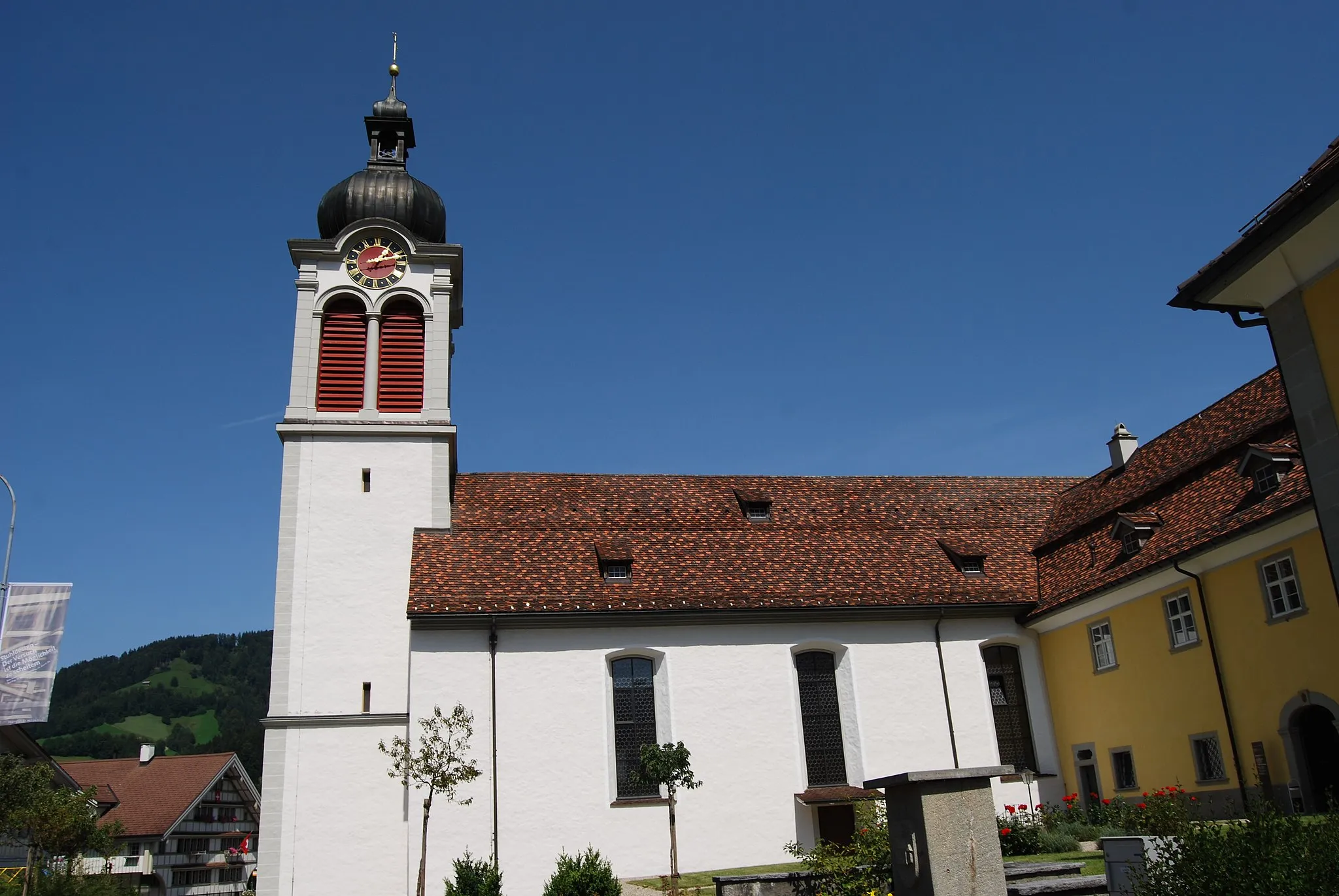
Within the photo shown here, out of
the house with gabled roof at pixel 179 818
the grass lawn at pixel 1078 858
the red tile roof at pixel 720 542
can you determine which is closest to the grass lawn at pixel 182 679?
the house with gabled roof at pixel 179 818

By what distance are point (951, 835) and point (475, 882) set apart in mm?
10844

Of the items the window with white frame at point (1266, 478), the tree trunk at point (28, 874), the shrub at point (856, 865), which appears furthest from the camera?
the tree trunk at point (28, 874)

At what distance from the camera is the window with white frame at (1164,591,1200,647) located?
21.9 m

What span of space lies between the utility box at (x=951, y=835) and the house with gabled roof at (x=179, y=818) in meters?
53.2

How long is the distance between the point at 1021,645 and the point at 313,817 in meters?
16.9

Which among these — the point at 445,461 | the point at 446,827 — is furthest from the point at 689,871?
the point at 445,461

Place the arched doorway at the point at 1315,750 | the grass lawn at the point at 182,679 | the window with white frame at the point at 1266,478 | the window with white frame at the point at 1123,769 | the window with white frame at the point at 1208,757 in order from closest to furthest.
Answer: the arched doorway at the point at 1315,750 < the window with white frame at the point at 1266,478 < the window with white frame at the point at 1208,757 < the window with white frame at the point at 1123,769 < the grass lawn at the point at 182,679

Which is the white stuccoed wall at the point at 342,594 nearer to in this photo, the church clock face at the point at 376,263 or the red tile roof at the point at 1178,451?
the church clock face at the point at 376,263

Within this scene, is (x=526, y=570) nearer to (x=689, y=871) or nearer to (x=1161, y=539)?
(x=689, y=871)

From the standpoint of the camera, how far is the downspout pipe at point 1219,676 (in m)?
20.2

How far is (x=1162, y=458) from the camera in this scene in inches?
1046

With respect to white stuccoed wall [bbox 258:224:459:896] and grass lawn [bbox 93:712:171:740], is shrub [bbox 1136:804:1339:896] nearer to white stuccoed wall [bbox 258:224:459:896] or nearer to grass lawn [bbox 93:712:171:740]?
white stuccoed wall [bbox 258:224:459:896]

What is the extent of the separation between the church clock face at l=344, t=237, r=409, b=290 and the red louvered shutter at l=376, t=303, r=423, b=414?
2.63 ft

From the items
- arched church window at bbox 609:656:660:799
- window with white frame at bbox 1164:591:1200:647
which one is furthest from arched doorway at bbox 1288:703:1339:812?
arched church window at bbox 609:656:660:799
